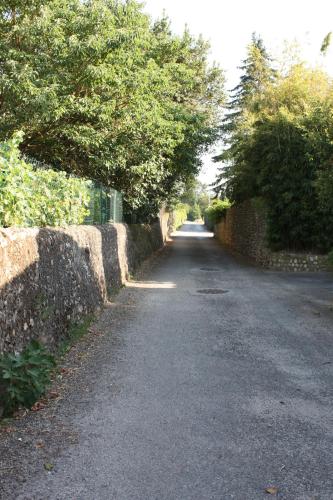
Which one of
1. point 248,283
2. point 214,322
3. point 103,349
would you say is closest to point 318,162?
point 248,283

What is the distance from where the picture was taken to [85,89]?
41.4 feet

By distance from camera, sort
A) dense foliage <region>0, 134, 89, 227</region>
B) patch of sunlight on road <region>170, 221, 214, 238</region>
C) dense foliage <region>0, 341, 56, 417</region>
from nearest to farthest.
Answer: dense foliage <region>0, 341, 56, 417</region> < dense foliage <region>0, 134, 89, 227</region> < patch of sunlight on road <region>170, 221, 214, 238</region>

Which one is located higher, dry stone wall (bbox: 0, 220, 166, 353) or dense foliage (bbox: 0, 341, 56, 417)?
dry stone wall (bbox: 0, 220, 166, 353)

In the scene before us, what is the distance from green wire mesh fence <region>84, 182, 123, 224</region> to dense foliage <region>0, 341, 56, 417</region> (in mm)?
6330

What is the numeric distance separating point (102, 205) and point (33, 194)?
19.6 ft

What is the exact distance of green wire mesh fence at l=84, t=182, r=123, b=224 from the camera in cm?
1122

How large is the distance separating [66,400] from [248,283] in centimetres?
982

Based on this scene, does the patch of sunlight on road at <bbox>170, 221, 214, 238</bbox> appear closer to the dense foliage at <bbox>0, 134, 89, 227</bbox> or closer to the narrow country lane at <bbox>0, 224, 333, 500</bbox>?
the dense foliage at <bbox>0, 134, 89, 227</bbox>

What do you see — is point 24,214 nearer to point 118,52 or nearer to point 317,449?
point 317,449

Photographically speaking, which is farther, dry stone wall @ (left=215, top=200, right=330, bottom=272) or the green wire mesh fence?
dry stone wall @ (left=215, top=200, right=330, bottom=272)

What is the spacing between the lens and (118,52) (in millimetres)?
12102

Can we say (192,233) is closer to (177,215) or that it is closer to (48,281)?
(177,215)

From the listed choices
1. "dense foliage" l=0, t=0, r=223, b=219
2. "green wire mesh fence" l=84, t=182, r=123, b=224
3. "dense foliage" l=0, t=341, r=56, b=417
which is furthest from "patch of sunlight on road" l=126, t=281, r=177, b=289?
"dense foliage" l=0, t=341, r=56, b=417

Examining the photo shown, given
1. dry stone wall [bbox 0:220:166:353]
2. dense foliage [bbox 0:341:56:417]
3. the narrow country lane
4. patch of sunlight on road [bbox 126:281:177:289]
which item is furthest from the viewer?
patch of sunlight on road [bbox 126:281:177:289]
